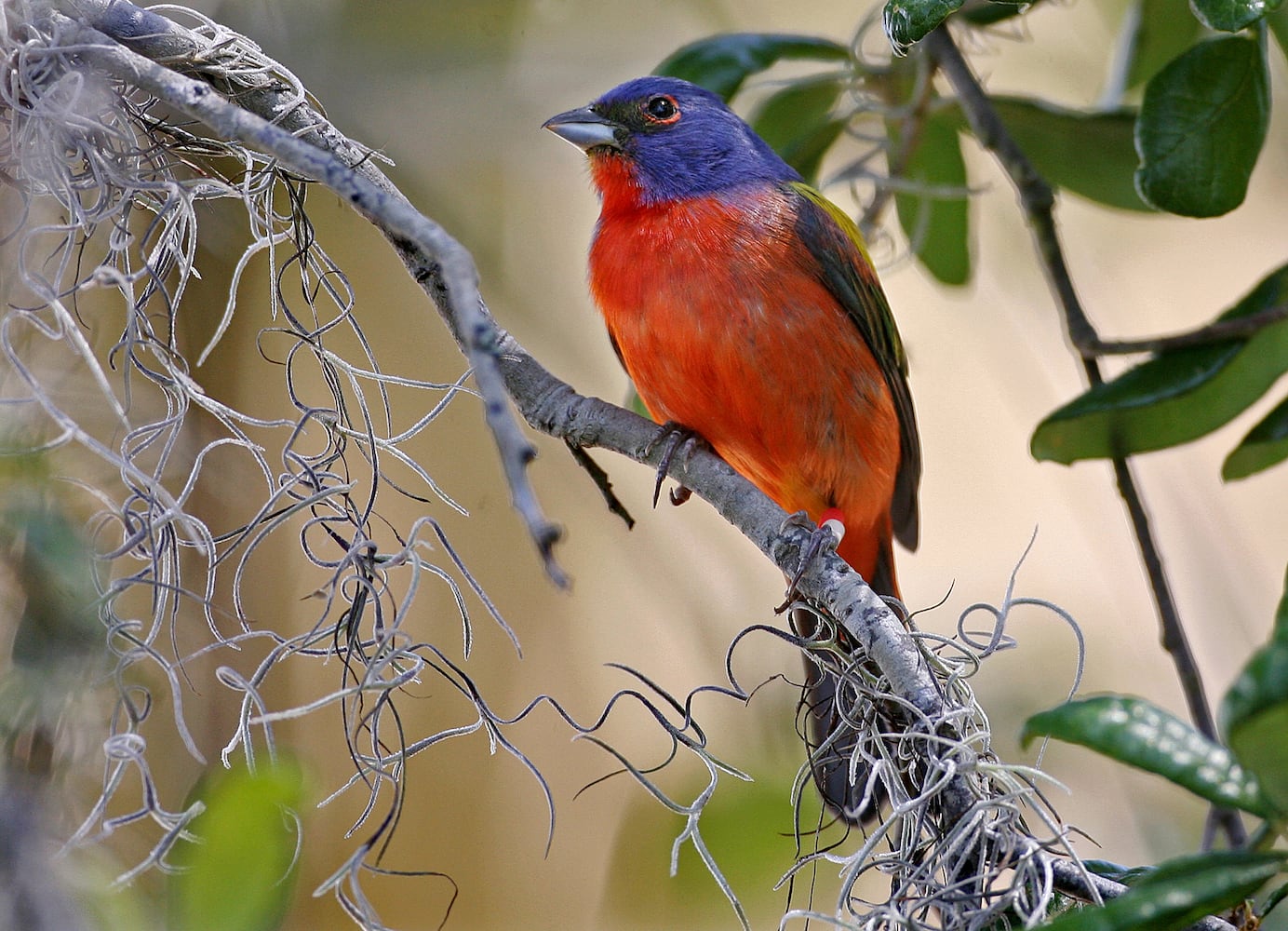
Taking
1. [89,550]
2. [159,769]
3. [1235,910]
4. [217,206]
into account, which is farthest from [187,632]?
[1235,910]

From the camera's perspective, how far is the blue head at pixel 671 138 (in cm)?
289

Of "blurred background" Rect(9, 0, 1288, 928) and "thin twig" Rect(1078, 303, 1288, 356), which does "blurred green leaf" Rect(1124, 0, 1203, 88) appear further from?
"blurred background" Rect(9, 0, 1288, 928)

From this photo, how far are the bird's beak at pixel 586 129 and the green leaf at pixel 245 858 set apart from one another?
2.06m

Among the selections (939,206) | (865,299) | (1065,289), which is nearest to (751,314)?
(865,299)

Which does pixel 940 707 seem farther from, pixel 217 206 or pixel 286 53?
pixel 286 53

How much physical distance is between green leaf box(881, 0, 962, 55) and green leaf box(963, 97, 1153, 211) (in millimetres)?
959

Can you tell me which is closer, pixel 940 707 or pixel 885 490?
pixel 940 707

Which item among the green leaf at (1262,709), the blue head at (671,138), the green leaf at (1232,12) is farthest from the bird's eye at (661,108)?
the green leaf at (1262,709)

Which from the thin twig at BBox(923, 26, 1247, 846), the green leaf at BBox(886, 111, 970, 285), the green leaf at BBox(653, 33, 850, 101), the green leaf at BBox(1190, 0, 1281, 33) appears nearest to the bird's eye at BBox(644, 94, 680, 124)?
the green leaf at BBox(653, 33, 850, 101)

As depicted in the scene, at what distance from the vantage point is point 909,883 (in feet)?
4.80

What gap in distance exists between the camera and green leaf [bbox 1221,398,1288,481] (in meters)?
2.04

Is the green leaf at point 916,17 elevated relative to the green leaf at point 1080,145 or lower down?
lower down

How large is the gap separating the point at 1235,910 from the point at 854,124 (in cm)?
239

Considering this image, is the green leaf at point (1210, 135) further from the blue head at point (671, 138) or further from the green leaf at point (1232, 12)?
the blue head at point (671, 138)
